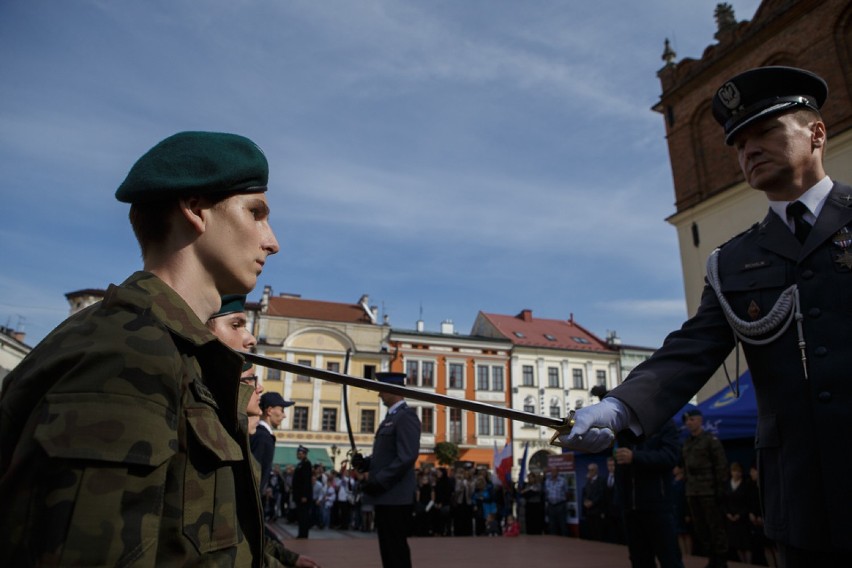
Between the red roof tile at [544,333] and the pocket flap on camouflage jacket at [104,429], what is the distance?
45.8m

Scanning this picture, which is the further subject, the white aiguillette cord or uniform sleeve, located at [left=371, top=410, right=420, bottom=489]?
uniform sleeve, located at [left=371, top=410, right=420, bottom=489]

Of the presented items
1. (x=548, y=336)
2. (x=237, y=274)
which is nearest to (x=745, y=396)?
(x=237, y=274)

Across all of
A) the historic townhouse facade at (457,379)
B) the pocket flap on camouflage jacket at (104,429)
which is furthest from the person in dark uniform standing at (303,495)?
the historic townhouse facade at (457,379)

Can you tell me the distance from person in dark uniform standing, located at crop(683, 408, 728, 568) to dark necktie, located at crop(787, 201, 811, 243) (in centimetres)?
643

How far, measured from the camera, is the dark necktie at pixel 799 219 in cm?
219

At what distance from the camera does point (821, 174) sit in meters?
2.27

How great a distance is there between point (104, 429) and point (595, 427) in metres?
1.51

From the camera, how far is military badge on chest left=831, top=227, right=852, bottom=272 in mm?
2027

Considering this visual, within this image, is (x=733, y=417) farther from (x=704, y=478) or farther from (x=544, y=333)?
(x=544, y=333)

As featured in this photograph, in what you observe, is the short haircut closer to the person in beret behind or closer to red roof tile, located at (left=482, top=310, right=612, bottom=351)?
the person in beret behind

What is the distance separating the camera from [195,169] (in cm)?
147

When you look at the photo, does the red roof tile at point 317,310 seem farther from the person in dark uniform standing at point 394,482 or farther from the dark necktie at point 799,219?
the dark necktie at point 799,219

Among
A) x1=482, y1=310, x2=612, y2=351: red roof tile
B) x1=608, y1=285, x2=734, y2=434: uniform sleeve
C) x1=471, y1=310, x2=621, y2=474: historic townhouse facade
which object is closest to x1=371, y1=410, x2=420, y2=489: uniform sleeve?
x1=608, y1=285, x2=734, y2=434: uniform sleeve

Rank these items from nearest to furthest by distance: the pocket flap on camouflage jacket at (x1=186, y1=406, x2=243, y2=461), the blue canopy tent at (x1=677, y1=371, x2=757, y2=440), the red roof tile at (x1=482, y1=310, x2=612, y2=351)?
1. the pocket flap on camouflage jacket at (x1=186, y1=406, x2=243, y2=461)
2. the blue canopy tent at (x1=677, y1=371, x2=757, y2=440)
3. the red roof tile at (x1=482, y1=310, x2=612, y2=351)
